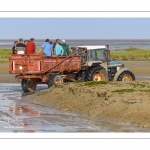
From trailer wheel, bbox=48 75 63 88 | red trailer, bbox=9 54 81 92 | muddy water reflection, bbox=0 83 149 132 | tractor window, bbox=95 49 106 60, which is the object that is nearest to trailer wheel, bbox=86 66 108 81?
A: red trailer, bbox=9 54 81 92

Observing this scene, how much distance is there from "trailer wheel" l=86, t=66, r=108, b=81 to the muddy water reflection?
3974mm

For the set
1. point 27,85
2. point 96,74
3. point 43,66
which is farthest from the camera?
point 27,85

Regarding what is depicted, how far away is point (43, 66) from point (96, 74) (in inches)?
96.9

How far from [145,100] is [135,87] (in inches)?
115

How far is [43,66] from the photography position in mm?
21531

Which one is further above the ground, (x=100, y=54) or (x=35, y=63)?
(x=100, y=54)

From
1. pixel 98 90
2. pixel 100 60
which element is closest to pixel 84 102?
pixel 98 90

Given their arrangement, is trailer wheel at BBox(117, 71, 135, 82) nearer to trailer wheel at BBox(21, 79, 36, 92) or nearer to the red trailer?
the red trailer

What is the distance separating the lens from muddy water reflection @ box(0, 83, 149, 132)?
13.0 metres

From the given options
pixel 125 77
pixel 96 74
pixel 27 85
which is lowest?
pixel 27 85

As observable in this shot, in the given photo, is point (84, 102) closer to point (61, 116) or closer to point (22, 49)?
point (61, 116)

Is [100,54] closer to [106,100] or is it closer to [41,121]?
[106,100]

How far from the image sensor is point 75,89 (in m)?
19.0

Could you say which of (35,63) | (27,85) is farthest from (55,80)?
(27,85)
